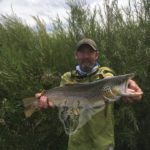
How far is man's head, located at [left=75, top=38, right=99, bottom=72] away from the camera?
562 centimetres

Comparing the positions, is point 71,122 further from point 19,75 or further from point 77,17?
point 77,17

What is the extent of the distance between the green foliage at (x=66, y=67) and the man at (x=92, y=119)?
2633mm

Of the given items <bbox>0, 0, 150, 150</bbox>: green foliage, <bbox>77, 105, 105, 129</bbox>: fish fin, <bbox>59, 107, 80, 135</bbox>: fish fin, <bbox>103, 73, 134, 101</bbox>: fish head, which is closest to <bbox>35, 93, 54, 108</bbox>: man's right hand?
<bbox>59, 107, 80, 135</bbox>: fish fin

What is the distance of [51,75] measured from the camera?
884 centimetres

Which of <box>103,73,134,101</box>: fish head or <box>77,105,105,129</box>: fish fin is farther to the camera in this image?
<box>77,105,105,129</box>: fish fin

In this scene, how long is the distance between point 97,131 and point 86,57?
2.57 ft

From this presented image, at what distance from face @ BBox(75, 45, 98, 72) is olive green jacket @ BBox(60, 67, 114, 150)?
0.10m

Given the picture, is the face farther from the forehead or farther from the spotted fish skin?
the spotted fish skin

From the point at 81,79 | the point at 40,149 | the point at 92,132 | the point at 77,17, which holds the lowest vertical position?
the point at 40,149

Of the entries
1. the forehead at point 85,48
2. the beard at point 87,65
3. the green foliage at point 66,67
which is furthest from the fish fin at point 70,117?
the green foliage at point 66,67

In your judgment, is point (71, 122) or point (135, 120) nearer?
point (71, 122)

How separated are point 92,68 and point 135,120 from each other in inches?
111

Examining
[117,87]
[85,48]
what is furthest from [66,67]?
[117,87]

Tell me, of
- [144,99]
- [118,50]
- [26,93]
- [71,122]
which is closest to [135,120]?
[144,99]
